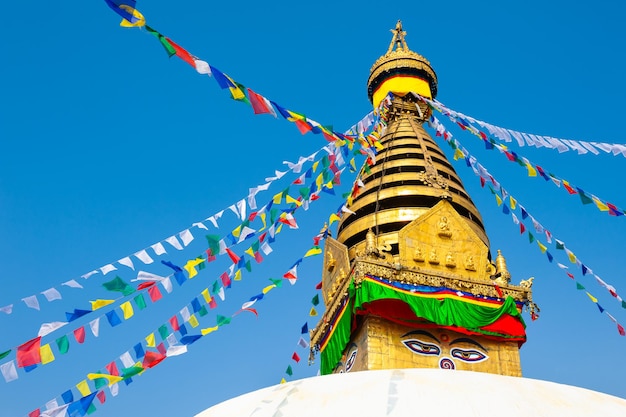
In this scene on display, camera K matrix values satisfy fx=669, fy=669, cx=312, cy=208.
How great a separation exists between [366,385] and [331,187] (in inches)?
206

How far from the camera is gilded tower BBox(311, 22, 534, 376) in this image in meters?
11.1

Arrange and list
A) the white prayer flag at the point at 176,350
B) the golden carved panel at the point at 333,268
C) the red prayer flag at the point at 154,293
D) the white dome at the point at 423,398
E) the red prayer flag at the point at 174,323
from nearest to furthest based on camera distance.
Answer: the white dome at the point at 423,398
the white prayer flag at the point at 176,350
the red prayer flag at the point at 154,293
the red prayer flag at the point at 174,323
the golden carved panel at the point at 333,268

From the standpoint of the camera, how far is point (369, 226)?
13.0m

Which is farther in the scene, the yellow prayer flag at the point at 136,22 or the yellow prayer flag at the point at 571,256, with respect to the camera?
the yellow prayer flag at the point at 571,256

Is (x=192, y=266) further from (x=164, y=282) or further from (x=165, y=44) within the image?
(x=165, y=44)

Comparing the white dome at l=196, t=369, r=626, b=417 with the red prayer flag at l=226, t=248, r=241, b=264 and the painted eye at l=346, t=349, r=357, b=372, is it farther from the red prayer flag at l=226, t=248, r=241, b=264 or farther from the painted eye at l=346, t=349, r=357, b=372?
the painted eye at l=346, t=349, r=357, b=372

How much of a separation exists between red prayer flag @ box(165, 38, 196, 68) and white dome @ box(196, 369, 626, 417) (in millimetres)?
3105

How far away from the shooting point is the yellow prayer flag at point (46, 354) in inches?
271

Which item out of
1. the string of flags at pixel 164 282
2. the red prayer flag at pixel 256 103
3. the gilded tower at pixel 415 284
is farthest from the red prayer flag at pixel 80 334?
the gilded tower at pixel 415 284

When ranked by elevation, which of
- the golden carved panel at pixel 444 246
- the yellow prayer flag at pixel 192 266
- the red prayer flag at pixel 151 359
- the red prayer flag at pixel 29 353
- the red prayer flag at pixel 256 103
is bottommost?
the red prayer flag at pixel 29 353

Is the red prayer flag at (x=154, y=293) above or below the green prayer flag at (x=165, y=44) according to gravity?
below

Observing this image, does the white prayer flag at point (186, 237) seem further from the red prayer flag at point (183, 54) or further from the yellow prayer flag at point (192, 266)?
the red prayer flag at point (183, 54)

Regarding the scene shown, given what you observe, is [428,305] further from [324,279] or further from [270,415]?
[270,415]

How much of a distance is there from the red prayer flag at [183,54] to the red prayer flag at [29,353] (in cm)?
324
